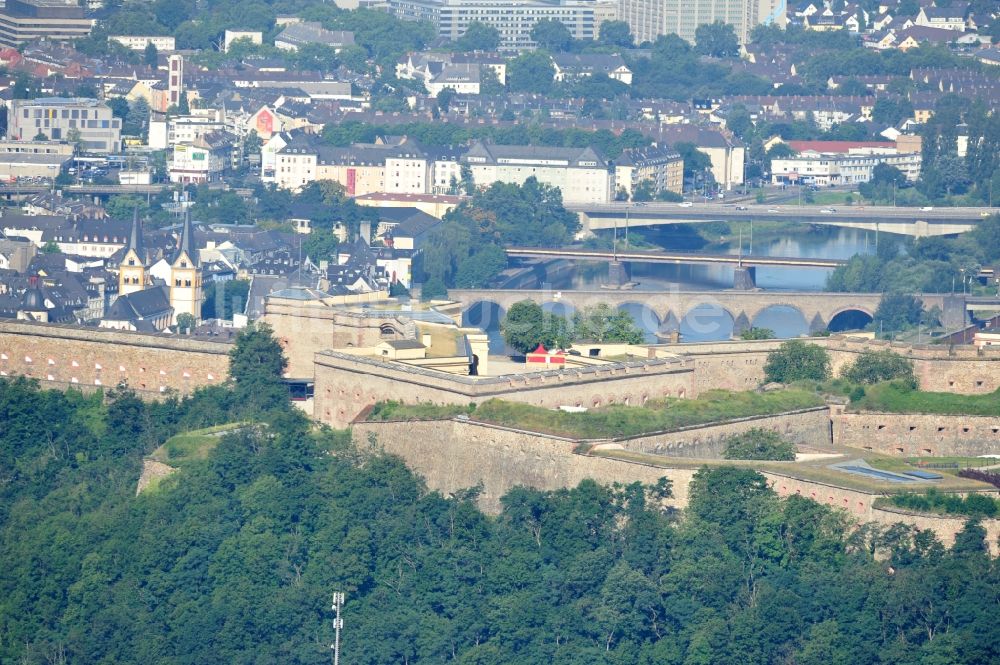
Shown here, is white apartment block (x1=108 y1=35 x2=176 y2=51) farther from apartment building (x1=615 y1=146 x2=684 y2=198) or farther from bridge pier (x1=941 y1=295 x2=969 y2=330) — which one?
bridge pier (x1=941 y1=295 x2=969 y2=330)

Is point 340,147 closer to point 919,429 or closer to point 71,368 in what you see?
point 71,368

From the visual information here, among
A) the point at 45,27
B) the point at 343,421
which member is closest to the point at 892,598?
the point at 343,421

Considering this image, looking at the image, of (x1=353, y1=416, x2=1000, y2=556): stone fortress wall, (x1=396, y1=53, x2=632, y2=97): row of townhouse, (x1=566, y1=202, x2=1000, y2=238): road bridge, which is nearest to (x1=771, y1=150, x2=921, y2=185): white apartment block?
(x1=566, y1=202, x2=1000, y2=238): road bridge

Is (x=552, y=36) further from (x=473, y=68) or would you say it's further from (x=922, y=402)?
(x=922, y=402)

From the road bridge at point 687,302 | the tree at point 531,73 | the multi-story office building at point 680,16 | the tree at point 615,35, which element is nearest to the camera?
the road bridge at point 687,302

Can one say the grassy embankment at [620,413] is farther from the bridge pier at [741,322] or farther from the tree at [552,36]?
the tree at [552,36]

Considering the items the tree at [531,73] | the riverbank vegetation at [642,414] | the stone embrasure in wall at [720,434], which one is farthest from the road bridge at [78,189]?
the stone embrasure in wall at [720,434]

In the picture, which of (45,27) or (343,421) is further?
(45,27)
